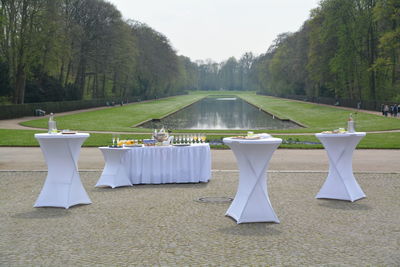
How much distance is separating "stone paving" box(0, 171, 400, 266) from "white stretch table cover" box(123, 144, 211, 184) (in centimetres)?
66

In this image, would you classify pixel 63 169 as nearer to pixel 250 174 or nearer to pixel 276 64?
pixel 250 174

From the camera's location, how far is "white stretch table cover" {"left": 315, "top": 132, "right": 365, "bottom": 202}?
1017cm

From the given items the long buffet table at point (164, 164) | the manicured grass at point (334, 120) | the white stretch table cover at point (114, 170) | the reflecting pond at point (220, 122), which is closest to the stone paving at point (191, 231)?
the white stretch table cover at point (114, 170)

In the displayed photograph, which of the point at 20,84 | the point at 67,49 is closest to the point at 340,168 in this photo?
the point at 20,84

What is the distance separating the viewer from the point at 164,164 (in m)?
12.1

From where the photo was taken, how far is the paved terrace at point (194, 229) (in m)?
6.43

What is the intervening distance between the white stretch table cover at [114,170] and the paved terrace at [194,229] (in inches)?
11.2

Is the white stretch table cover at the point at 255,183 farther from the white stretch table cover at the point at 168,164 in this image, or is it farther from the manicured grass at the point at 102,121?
the manicured grass at the point at 102,121

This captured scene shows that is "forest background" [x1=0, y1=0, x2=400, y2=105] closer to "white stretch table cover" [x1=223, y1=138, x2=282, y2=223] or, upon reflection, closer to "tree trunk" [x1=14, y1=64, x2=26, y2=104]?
"tree trunk" [x1=14, y1=64, x2=26, y2=104]

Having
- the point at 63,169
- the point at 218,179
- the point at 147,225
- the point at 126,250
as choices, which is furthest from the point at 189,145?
the point at 126,250

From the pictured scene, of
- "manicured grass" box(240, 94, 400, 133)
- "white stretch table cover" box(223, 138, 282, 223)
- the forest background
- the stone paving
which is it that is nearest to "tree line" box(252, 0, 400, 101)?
the forest background

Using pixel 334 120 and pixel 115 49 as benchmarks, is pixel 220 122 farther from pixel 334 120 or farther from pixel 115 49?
pixel 115 49

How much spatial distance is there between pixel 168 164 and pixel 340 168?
156 inches

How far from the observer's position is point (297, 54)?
81.7m
